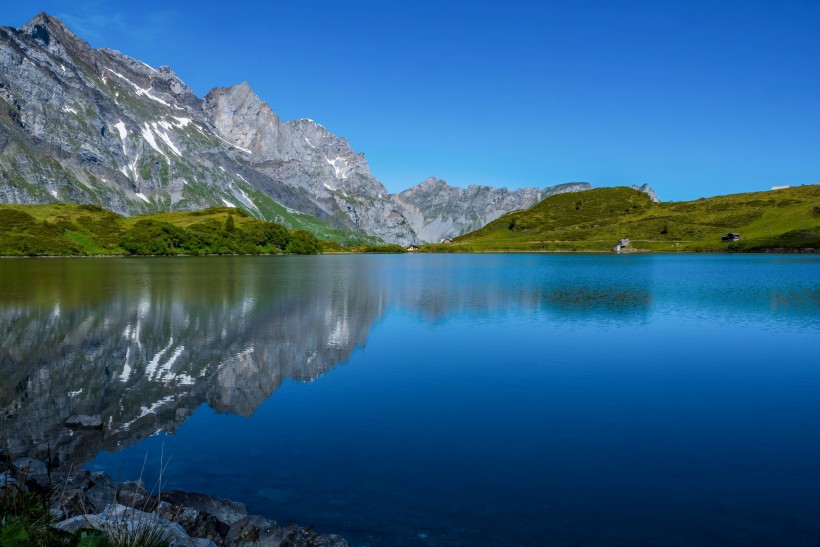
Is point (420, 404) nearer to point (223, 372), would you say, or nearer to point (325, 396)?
point (325, 396)

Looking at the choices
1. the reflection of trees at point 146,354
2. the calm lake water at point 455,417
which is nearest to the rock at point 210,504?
the calm lake water at point 455,417

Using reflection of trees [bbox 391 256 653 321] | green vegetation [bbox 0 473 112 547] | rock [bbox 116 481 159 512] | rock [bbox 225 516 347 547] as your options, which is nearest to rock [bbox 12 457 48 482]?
rock [bbox 116 481 159 512]

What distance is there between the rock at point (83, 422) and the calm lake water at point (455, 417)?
2.48 feet

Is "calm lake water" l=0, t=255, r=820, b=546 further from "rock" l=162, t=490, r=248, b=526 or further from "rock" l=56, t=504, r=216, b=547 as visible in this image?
"rock" l=56, t=504, r=216, b=547

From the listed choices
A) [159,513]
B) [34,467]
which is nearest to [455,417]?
[159,513]

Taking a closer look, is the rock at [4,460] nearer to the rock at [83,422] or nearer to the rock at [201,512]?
the rock at [83,422]

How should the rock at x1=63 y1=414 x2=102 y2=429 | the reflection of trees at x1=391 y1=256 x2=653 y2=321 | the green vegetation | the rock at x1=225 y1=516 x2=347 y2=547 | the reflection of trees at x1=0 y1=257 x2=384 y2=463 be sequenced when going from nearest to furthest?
the green vegetation → the rock at x1=225 y1=516 x2=347 y2=547 → the rock at x1=63 y1=414 x2=102 y2=429 → the reflection of trees at x1=0 y1=257 x2=384 y2=463 → the reflection of trees at x1=391 y1=256 x2=653 y2=321

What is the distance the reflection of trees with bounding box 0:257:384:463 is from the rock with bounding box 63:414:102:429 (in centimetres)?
41

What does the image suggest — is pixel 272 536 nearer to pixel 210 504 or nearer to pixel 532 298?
pixel 210 504

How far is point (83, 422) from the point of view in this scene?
2202 centimetres

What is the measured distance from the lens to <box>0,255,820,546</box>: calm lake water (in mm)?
15016

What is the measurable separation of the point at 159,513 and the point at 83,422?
441 inches

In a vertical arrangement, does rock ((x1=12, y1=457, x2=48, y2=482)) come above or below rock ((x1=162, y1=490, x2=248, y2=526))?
above

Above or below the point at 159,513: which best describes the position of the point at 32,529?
above
